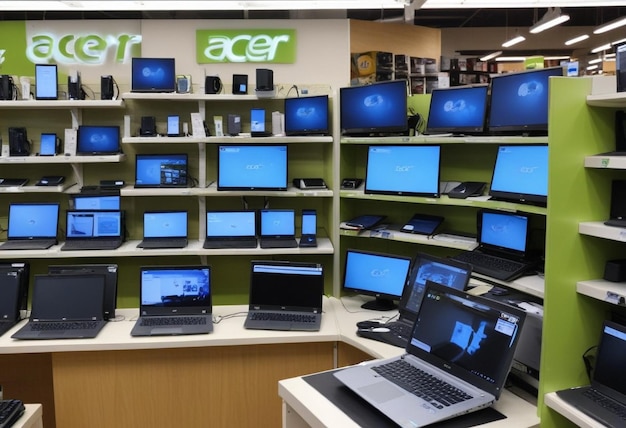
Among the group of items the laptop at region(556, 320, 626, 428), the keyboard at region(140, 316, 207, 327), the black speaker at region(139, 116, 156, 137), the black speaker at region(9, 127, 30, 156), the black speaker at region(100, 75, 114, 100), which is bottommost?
the keyboard at region(140, 316, 207, 327)

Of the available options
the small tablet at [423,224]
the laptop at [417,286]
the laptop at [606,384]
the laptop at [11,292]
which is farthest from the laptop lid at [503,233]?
the laptop at [11,292]

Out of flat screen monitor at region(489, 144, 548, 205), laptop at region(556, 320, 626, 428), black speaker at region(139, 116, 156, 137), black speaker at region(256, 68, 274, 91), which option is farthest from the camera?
black speaker at region(139, 116, 156, 137)

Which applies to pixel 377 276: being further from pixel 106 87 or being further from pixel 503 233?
pixel 106 87

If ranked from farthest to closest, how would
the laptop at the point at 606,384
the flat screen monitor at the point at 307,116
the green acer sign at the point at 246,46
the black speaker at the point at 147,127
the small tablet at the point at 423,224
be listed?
the green acer sign at the point at 246,46
the black speaker at the point at 147,127
the flat screen monitor at the point at 307,116
the small tablet at the point at 423,224
the laptop at the point at 606,384

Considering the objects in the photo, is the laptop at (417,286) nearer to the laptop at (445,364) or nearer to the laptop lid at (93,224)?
the laptop at (445,364)

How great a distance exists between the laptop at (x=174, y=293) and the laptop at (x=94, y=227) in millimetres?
983

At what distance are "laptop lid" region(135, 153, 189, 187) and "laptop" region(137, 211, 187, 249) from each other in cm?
24

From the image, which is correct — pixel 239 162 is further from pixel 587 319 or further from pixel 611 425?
pixel 611 425

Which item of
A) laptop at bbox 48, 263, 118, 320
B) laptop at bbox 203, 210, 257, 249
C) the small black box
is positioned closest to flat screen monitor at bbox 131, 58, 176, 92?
laptop at bbox 203, 210, 257, 249

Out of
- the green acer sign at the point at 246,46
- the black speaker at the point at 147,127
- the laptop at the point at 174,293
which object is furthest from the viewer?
the green acer sign at the point at 246,46

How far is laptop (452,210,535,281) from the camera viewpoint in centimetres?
253

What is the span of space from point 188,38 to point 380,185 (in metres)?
2.10

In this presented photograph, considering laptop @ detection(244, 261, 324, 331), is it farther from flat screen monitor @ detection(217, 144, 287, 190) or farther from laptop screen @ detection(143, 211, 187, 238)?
laptop screen @ detection(143, 211, 187, 238)

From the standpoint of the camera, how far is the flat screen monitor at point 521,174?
253 cm
